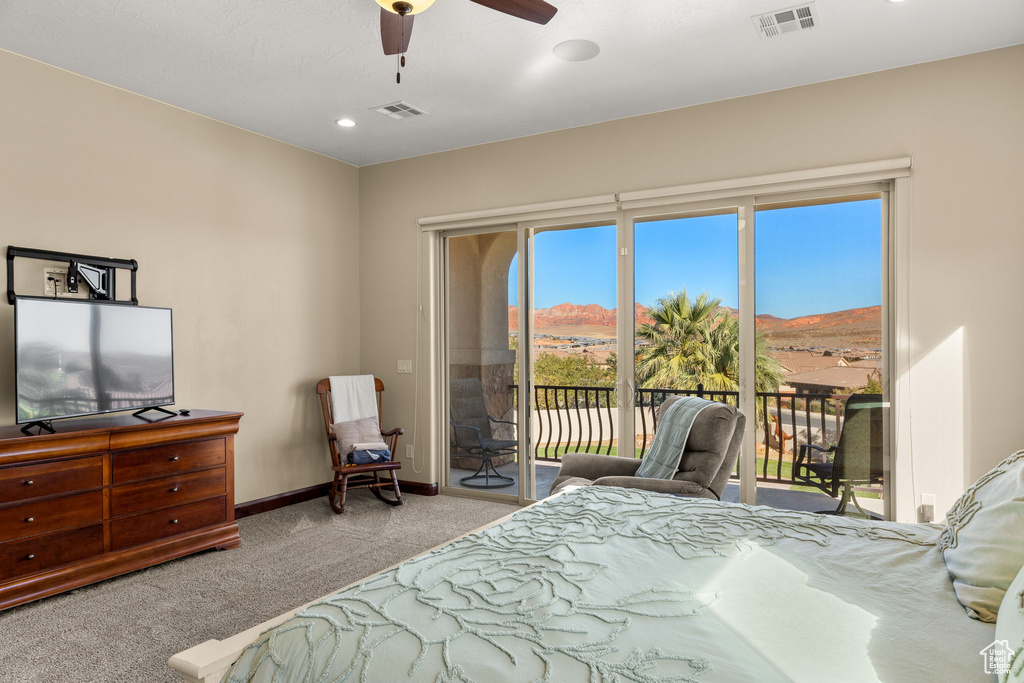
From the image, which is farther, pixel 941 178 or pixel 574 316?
pixel 574 316

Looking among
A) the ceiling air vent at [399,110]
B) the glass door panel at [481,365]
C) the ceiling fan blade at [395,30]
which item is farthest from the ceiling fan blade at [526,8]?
the glass door panel at [481,365]

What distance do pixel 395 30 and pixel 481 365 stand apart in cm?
295

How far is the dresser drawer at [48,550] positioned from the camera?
9.18ft

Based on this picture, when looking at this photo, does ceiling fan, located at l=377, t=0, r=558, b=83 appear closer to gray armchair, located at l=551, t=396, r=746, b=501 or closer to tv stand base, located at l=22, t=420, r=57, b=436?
gray armchair, located at l=551, t=396, r=746, b=501

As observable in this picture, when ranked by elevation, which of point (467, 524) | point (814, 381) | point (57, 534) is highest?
point (814, 381)

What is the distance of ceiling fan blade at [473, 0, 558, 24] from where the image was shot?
2.28m

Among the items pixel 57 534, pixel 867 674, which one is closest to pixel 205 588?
pixel 57 534

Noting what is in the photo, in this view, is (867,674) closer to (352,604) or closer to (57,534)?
(352,604)

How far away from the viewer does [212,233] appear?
4.33m

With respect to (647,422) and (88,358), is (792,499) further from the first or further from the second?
(88,358)

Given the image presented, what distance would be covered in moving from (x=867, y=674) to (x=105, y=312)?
380 cm

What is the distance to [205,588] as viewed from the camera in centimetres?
313

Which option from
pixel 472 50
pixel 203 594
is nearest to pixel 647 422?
pixel 472 50

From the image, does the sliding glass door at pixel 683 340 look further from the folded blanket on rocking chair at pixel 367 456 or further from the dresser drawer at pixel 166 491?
the dresser drawer at pixel 166 491
